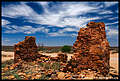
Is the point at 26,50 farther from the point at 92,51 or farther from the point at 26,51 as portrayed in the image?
the point at 92,51

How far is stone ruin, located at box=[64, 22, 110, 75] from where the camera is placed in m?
5.09

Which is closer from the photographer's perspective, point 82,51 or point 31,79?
point 31,79

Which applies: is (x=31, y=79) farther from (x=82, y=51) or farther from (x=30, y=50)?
(x=30, y=50)

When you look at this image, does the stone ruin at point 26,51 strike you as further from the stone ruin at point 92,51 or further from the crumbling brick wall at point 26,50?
the stone ruin at point 92,51

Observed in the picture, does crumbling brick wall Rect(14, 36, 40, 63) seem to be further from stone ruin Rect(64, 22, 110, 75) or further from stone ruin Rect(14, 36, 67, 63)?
stone ruin Rect(64, 22, 110, 75)

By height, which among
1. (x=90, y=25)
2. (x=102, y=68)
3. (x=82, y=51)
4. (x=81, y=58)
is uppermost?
(x=90, y=25)

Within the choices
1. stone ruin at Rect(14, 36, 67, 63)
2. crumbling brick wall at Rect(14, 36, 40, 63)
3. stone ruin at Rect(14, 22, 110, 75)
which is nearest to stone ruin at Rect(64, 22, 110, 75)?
stone ruin at Rect(14, 22, 110, 75)

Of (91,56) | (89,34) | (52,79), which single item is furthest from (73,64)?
(89,34)

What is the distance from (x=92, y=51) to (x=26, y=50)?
601 centimetres

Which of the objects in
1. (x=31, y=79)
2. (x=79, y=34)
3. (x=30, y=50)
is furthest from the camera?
(x=30, y=50)

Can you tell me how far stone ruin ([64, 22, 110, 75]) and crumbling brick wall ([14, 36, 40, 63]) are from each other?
4870 millimetres

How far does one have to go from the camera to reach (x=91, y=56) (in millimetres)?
5238

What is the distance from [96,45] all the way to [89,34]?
0.67 meters

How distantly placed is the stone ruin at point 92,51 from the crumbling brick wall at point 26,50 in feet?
16.0
